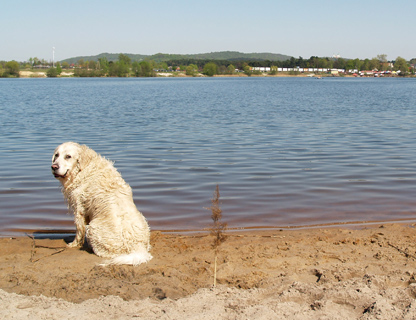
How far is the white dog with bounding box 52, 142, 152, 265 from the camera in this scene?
5965 mm

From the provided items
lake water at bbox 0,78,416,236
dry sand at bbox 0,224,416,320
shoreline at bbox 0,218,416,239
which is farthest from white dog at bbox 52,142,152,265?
lake water at bbox 0,78,416,236

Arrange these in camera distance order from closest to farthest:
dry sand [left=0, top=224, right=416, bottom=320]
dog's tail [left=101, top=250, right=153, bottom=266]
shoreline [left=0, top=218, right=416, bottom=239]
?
dry sand [left=0, top=224, right=416, bottom=320]
dog's tail [left=101, top=250, right=153, bottom=266]
shoreline [left=0, top=218, right=416, bottom=239]

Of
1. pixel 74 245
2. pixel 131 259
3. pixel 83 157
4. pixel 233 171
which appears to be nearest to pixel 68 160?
pixel 83 157

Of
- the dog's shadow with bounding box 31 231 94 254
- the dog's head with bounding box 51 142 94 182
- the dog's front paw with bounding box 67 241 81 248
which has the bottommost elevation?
the dog's shadow with bounding box 31 231 94 254

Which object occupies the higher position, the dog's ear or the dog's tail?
the dog's ear

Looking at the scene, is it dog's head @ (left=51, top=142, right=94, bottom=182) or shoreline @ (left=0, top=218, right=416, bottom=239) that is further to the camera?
shoreline @ (left=0, top=218, right=416, bottom=239)

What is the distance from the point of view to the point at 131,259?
5734mm

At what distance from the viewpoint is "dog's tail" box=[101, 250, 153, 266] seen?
5699 millimetres

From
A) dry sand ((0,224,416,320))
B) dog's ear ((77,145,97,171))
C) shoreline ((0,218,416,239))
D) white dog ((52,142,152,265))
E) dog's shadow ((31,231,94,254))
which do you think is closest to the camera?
dry sand ((0,224,416,320))

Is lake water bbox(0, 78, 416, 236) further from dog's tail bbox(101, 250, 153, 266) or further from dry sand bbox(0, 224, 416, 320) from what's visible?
dog's tail bbox(101, 250, 153, 266)

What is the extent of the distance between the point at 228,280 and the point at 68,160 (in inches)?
118

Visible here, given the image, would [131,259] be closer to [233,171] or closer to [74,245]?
[74,245]

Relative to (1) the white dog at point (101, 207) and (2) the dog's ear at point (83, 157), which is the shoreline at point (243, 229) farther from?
(2) the dog's ear at point (83, 157)

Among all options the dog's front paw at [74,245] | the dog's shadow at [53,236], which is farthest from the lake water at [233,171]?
the dog's front paw at [74,245]
